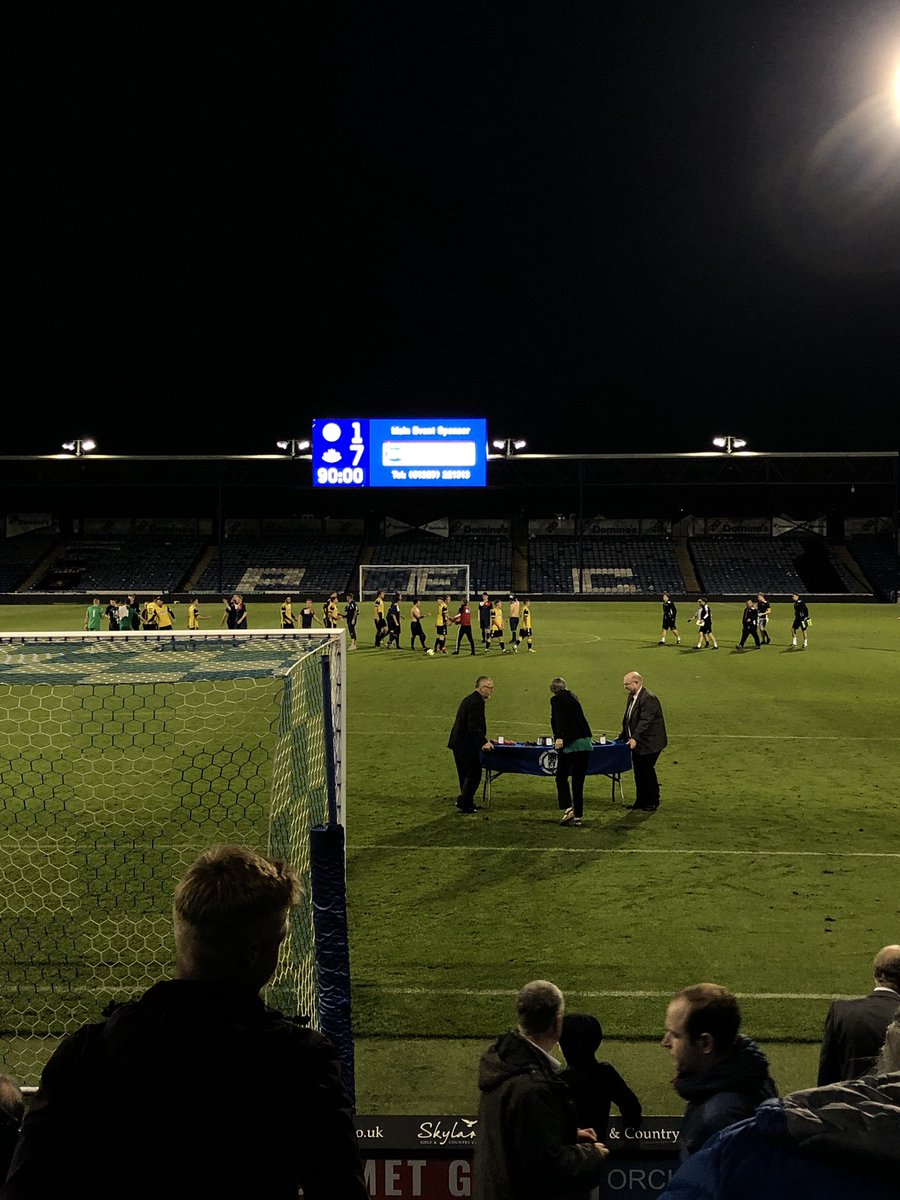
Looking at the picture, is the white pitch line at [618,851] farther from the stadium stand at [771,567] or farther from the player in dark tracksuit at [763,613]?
the stadium stand at [771,567]

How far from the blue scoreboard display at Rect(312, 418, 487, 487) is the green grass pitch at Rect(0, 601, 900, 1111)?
30853 mm

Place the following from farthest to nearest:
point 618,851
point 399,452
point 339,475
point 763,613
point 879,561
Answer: point 879,561 < point 399,452 < point 339,475 < point 763,613 < point 618,851

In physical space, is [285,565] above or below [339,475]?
below

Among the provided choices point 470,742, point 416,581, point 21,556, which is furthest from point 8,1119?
point 21,556

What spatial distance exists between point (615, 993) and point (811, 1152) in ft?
18.6

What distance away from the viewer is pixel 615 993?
6.76 metres

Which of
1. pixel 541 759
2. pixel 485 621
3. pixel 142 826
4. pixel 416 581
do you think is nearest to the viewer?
pixel 142 826

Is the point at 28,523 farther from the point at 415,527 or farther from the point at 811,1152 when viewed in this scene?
the point at 811,1152

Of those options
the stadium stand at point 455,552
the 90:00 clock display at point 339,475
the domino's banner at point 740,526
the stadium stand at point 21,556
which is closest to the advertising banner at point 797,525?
Answer: the domino's banner at point 740,526

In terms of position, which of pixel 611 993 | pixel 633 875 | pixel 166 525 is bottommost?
pixel 611 993

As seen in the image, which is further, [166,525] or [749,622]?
[166,525]

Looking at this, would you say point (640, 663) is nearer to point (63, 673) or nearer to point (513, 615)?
point (513, 615)

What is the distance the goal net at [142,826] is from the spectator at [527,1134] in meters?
1.54

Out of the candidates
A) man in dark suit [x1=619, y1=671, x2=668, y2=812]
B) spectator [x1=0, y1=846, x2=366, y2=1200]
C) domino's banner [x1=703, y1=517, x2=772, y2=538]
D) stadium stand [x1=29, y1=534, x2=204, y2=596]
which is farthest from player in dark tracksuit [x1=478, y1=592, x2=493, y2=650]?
domino's banner [x1=703, y1=517, x2=772, y2=538]
